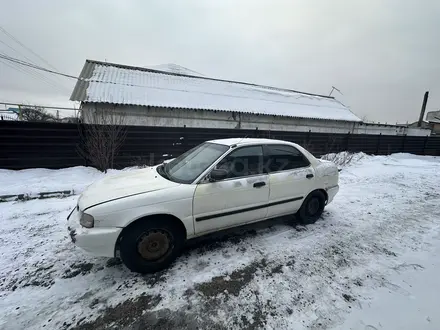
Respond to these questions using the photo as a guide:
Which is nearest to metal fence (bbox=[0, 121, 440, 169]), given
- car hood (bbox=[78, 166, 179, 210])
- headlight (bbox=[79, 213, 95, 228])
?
car hood (bbox=[78, 166, 179, 210])

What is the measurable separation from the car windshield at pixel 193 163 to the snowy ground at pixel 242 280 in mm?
1107

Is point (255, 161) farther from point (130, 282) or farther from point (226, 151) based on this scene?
point (130, 282)

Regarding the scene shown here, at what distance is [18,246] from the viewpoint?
300cm

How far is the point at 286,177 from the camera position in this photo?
134 inches

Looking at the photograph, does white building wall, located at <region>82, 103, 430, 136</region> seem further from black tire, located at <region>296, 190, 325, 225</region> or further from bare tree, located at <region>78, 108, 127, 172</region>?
black tire, located at <region>296, 190, 325, 225</region>

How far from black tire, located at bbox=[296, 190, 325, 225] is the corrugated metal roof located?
991 cm

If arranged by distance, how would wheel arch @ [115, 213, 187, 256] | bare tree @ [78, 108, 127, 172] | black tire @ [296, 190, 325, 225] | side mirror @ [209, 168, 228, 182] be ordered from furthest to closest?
1. bare tree @ [78, 108, 127, 172]
2. black tire @ [296, 190, 325, 225]
3. side mirror @ [209, 168, 228, 182]
4. wheel arch @ [115, 213, 187, 256]

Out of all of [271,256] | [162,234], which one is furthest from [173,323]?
[271,256]

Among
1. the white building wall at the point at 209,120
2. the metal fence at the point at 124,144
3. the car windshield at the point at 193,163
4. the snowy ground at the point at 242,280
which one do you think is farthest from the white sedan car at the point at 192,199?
the white building wall at the point at 209,120

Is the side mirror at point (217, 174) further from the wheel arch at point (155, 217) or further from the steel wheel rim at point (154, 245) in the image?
the steel wheel rim at point (154, 245)

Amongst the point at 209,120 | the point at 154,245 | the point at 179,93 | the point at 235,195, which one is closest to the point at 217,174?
the point at 235,195

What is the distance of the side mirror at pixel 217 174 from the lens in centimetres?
272

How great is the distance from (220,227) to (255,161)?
1.18 m

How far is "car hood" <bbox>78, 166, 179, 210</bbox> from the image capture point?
7.91 feet
